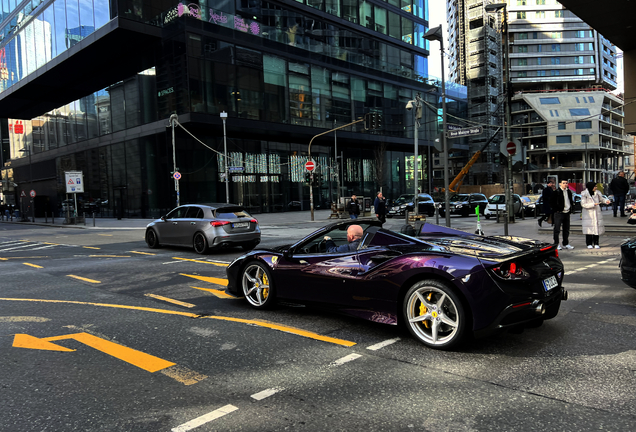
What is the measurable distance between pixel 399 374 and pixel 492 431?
1.04 metres

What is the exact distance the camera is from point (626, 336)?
4559mm

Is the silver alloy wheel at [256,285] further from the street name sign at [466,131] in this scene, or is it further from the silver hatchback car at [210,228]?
the street name sign at [466,131]

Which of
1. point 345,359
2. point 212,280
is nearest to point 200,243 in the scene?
point 212,280

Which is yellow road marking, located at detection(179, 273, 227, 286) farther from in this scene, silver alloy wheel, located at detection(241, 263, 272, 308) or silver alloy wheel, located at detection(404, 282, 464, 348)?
silver alloy wheel, located at detection(404, 282, 464, 348)

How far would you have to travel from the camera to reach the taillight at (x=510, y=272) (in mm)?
4016

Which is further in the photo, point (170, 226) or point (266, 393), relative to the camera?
point (170, 226)

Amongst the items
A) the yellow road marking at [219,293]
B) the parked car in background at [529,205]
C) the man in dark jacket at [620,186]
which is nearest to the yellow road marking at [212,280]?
the yellow road marking at [219,293]

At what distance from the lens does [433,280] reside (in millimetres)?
4230

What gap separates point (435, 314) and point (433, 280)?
329mm

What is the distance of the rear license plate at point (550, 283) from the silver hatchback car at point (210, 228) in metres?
9.38

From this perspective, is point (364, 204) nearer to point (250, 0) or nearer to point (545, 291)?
point (250, 0)

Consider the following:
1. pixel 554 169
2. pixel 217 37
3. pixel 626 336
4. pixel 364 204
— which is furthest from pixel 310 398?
pixel 554 169

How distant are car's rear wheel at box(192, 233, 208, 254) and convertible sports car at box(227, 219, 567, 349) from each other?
7.35 m

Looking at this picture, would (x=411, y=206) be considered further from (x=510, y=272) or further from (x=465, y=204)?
(x=510, y=272)
